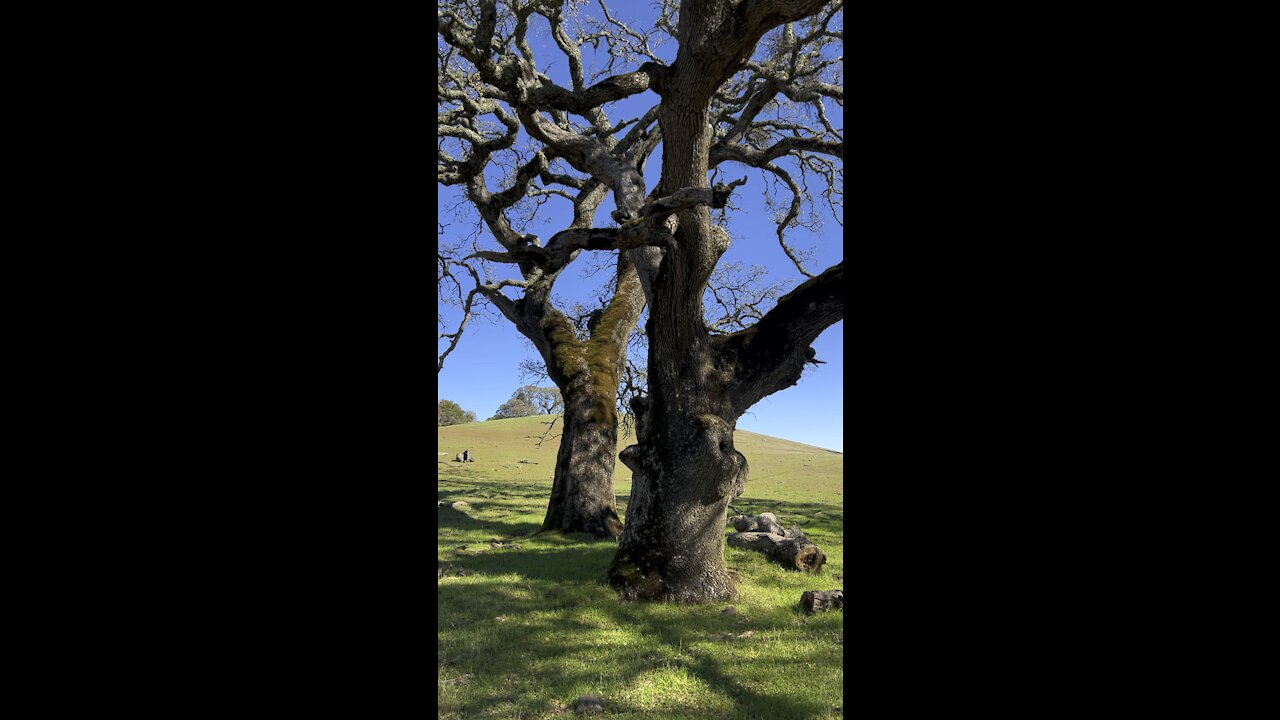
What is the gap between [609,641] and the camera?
5.55m

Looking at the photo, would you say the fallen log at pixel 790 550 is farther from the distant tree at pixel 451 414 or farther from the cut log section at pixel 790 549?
the distant tree at pixel 451 414

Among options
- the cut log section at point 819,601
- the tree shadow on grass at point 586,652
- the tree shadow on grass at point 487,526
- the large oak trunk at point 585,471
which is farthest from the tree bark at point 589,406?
the cut log section at point 819,601

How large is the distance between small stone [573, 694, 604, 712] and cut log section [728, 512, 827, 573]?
4.72 metres

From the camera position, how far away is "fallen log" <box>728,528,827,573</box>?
841cm

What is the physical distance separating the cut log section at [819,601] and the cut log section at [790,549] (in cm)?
169

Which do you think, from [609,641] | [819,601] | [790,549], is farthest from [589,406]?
[609,641]

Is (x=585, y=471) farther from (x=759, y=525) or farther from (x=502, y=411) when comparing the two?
(x=502, y=411)

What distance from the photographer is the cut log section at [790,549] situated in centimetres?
841

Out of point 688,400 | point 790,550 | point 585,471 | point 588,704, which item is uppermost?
point 688,400

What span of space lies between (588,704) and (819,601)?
3.16 metres

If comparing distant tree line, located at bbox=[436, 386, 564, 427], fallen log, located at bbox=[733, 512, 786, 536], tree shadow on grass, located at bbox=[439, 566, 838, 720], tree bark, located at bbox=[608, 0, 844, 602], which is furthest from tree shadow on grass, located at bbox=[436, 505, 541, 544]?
distant tree line, located at bbox=[436, 386, 564, 427]

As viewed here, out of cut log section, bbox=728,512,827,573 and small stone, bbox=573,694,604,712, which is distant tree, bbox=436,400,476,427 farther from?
small stone, bbox=573,694,604,712
